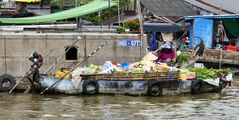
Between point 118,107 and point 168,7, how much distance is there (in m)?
20.8

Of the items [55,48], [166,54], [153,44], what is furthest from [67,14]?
[153,44]

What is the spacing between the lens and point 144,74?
21609mm

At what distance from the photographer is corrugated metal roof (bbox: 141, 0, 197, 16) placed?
38.2 m

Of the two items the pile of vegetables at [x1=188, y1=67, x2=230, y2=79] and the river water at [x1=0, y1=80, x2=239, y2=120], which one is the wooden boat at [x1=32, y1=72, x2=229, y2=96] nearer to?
the river water at [x1=0, y1=80, x2=239, y2=120]

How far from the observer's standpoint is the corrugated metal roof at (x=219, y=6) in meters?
38.0

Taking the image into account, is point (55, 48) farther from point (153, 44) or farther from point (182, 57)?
point (153, 44)

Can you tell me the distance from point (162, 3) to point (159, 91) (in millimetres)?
18942

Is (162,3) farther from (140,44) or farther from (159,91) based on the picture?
(159,91)

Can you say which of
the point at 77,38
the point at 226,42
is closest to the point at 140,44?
the point at 77,38

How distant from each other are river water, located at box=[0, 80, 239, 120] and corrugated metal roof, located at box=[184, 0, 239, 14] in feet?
51.7

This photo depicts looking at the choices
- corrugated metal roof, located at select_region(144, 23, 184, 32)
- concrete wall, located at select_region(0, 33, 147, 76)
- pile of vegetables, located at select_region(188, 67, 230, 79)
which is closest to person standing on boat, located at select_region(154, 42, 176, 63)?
concrete wall, located at select_region(0, 33, 147, 76)

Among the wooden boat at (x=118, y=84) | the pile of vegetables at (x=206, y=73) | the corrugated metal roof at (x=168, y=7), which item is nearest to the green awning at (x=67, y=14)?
the wooden boat at (x=118, y=84)

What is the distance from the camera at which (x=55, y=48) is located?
24172 mm

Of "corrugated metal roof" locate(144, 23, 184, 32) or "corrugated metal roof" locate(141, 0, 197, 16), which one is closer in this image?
"corrugated metal roof" locate(144, 23, 184, 32)
